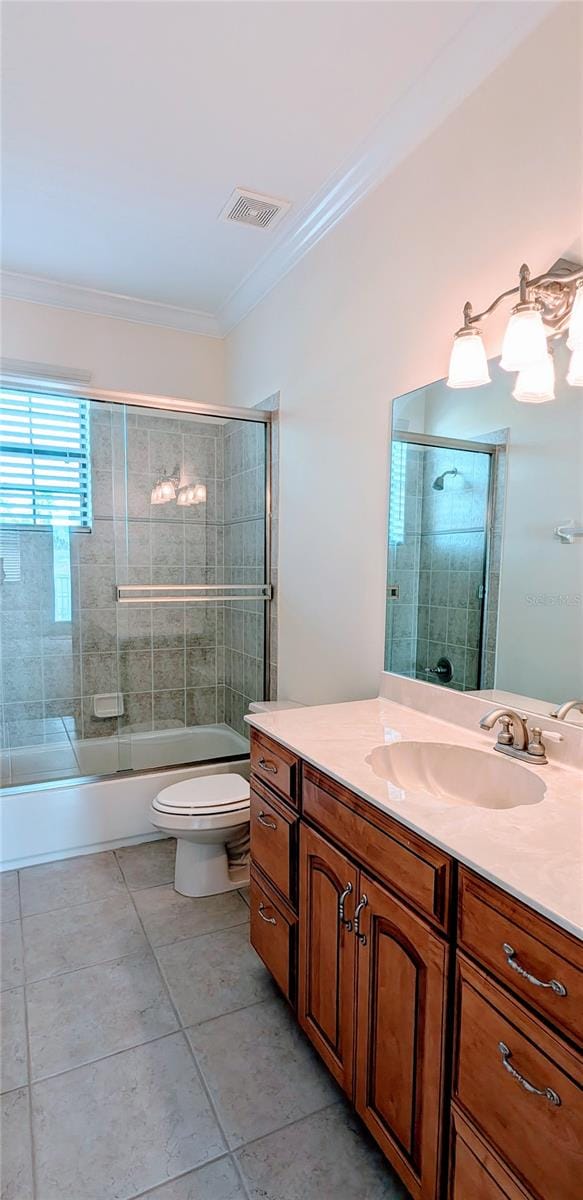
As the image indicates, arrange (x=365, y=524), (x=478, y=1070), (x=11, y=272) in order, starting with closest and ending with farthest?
(x=478, y=1070)
(x=365, y=524)
(x=11, y=272)

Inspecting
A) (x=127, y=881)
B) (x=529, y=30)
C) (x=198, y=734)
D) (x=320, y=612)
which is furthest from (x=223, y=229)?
(x=127, y=881)

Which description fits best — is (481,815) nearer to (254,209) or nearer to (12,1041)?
(12,1041)

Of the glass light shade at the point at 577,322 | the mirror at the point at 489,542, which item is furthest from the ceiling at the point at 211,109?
the mirror at the point at 489,542

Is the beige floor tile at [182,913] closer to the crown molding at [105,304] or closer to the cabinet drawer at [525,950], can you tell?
the cabinet drawer at [525,950]

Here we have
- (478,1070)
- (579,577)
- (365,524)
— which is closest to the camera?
(478,1070)

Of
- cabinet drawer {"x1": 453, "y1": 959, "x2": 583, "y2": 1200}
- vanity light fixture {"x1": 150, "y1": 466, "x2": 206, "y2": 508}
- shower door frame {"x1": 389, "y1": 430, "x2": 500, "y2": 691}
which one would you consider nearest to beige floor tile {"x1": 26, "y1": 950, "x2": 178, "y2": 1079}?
cabinet drawer {"x1": 453, "y1": 959, "x2": 583, "y2": 1200}

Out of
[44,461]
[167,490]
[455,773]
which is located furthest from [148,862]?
[44,461]

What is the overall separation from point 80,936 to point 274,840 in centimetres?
95

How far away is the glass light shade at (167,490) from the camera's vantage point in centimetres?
301

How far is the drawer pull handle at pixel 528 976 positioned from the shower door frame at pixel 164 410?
2.12 m

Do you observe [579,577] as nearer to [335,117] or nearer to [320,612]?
[320,612]

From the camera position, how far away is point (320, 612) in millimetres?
2383

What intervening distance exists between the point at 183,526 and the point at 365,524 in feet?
4.50

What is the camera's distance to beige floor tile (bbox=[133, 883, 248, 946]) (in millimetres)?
2033
